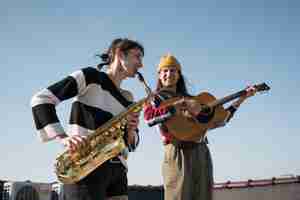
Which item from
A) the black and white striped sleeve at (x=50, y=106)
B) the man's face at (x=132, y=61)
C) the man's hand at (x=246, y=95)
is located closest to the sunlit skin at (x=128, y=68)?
the man's face at (x=132, y=61)

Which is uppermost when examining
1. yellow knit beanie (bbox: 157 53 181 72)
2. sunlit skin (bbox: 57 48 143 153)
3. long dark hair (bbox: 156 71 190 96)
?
yellow knit beanie (bbox: 157 53 181 72)

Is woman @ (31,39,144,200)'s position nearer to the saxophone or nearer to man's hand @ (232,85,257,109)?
the saxophone

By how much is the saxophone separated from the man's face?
254 mm

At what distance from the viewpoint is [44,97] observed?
2305 millimetres

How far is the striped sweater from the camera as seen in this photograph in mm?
2291

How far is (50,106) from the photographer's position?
2.30 m

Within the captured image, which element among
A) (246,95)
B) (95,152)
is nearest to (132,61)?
(95,152)

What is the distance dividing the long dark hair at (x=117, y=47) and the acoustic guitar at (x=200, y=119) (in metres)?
1.13

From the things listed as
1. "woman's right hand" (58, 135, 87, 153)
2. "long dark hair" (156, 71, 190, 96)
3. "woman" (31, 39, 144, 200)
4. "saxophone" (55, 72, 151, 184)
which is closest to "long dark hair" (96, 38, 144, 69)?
"woman" (31, 39, 144, 200)

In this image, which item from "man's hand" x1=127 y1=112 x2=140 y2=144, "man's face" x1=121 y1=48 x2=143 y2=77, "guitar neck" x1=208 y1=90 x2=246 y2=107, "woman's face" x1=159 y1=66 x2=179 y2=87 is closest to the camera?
"man's hand" x1=127 y1=112 x2=140 y2=144

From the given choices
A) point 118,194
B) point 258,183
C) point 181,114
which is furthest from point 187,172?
point 258,183

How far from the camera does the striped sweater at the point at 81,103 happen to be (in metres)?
2.29

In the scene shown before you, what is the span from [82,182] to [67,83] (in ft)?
1.97

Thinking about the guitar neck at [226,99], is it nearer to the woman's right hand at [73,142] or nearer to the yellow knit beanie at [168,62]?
the yellow knit beanie at [168,62]
